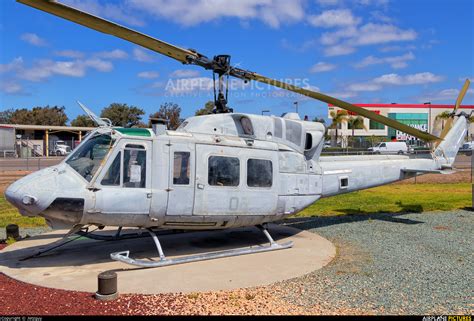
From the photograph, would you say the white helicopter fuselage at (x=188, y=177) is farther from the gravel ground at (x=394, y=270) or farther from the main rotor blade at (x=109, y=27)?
the gravel ground at (x=394, y=270)

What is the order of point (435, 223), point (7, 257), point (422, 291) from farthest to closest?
point (435, 223) → point (7, 257) → point (422, 291)

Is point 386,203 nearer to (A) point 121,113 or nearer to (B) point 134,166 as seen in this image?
(B) point 134,166

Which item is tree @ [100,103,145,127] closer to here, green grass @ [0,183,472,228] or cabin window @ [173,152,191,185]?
green grass @ [0,183,472,228]

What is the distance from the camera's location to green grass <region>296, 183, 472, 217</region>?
15156 mm

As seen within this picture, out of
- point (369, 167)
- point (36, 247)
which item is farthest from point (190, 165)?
point (369, 167)

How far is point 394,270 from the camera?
25.2 ft

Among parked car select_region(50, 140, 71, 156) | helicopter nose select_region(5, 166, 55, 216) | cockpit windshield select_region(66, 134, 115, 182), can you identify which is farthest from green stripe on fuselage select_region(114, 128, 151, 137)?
parked car select_region(50, 140, 71, 156)

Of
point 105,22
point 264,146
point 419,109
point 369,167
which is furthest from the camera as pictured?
point 419,109

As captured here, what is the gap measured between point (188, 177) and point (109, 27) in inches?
123

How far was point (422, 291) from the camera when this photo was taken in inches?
257

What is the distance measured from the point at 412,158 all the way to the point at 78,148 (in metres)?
9.84

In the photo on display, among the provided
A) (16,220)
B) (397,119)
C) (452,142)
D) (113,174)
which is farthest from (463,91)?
(397,119)

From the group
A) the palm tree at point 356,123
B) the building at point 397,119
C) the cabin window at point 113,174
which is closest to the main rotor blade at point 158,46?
the cabin window at point 113,174

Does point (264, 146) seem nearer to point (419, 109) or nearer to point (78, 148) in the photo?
point (78, 148)
